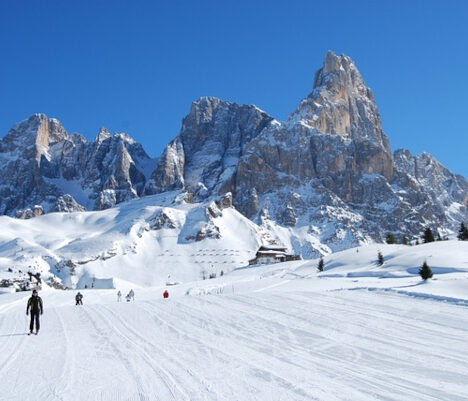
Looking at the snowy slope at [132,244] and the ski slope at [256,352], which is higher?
the snowy slope at [132,244]

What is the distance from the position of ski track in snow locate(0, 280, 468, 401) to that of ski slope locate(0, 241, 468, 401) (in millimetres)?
21

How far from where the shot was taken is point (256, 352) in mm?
9914

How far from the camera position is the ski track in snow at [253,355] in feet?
23.8

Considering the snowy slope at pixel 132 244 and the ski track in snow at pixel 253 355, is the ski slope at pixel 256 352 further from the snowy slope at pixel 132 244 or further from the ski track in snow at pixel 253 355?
the snowy slope at pixel 132 244

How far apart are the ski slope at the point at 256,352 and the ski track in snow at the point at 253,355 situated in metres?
0.02

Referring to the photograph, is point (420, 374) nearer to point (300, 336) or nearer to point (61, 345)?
point (300, 336)

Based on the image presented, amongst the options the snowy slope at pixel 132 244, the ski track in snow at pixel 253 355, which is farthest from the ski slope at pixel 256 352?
the snowy slope at pixel 132 244

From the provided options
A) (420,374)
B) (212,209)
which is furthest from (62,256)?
(420,374)

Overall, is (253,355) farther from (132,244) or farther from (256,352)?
(132,244)

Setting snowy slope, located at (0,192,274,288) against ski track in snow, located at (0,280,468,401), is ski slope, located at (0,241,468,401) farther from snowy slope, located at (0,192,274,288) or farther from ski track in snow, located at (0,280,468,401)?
snowy slope, located at (0,192,274,288)

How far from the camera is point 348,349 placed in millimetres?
9977

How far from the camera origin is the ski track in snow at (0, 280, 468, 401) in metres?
7.26

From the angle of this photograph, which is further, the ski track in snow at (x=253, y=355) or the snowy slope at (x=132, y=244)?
the snowy slope at (x=132, y=244)

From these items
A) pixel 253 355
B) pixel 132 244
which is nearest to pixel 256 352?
pixel 253 355
